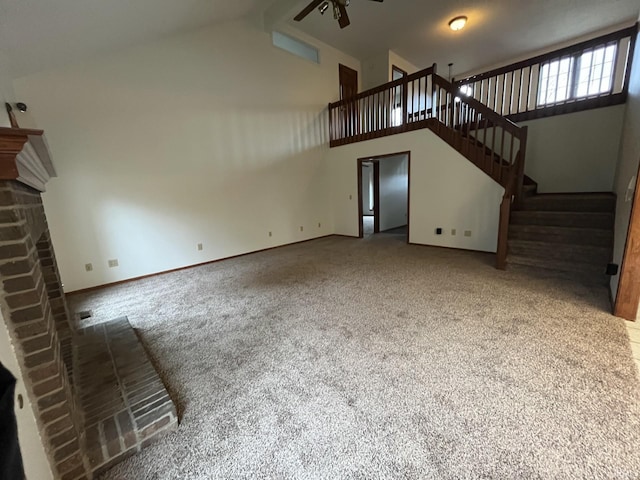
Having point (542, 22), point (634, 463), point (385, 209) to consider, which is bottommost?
point (634, 463)

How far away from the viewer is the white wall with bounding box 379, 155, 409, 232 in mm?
6652

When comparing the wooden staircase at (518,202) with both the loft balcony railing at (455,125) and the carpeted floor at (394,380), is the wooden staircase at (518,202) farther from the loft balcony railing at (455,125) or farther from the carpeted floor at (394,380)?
the carpeted floor at (394,380)

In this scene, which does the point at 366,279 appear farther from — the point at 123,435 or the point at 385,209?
the point at 385,209

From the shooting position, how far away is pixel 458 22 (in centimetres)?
491

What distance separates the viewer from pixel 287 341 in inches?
82.6

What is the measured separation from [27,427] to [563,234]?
4.85 m

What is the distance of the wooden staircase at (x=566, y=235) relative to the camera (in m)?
3.08

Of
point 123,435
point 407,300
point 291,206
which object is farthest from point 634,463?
point 291,206

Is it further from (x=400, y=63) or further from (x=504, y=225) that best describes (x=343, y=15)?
(x=400, y=63)

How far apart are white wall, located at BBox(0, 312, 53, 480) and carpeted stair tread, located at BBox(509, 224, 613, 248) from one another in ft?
15.1

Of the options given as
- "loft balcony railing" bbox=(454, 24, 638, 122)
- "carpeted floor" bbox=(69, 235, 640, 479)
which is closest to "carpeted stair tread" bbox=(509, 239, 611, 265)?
"carpeted floor" bbox=(69, 235, 640, 479)

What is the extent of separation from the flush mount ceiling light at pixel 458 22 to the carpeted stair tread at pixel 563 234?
4.10 metres

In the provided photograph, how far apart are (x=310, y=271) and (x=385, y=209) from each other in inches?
147

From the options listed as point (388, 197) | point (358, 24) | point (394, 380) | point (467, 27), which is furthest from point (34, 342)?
point (467, 27)
